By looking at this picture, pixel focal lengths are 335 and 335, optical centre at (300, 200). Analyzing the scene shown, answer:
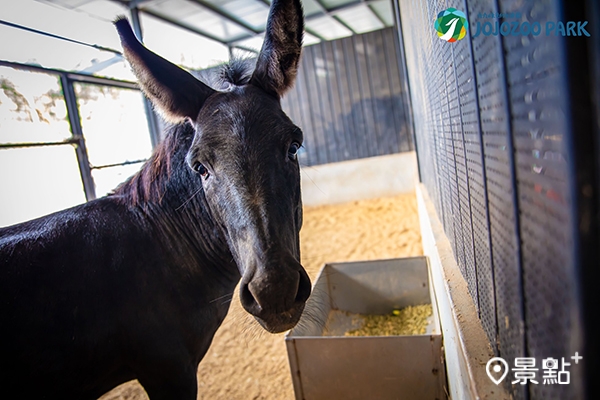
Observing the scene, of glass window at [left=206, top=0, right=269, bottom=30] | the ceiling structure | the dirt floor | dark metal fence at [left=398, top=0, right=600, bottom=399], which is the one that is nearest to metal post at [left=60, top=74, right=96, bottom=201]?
the ceiling structure

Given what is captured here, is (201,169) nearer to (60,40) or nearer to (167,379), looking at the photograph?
(167,379)

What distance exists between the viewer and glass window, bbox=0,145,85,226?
386cm

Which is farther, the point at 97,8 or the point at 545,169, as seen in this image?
the point at 97,8

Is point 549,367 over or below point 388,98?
below

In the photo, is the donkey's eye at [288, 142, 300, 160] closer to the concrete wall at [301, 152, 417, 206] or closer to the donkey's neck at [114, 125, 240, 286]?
the donkey's neck at [114, 125, 240, 286]

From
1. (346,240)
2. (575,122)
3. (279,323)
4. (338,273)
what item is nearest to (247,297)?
(279,323)

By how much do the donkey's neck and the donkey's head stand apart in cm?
12

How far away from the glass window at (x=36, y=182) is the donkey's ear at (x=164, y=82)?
3.50 meters

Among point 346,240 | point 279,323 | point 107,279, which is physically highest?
point 107,279

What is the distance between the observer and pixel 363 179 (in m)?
7.78

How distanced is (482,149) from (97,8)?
6.02 metres

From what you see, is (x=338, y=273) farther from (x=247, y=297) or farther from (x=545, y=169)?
(x=545, y=169)

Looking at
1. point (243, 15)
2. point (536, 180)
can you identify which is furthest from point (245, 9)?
point (536, 180)

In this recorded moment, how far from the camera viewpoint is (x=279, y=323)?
112 cm
